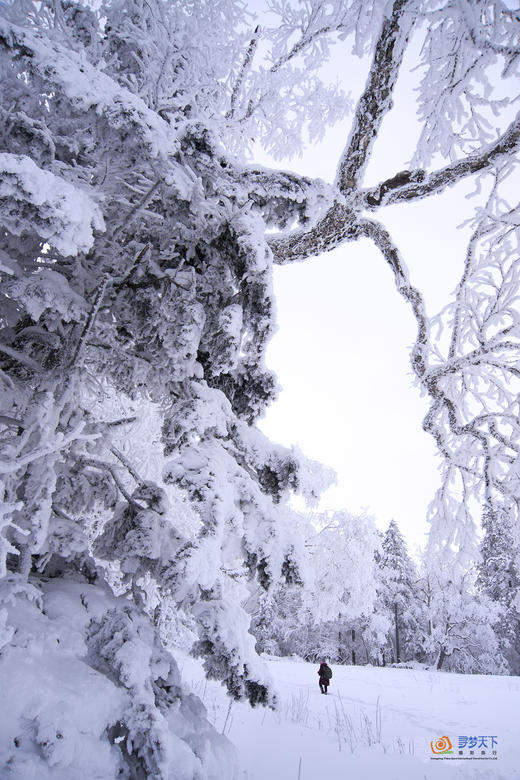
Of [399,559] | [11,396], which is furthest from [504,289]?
[399,559]

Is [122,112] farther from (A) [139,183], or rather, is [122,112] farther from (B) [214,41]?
(B) [214,41]

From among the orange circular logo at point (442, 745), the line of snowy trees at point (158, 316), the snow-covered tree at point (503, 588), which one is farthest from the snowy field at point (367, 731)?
the snow-covered tree at point (503, 588)

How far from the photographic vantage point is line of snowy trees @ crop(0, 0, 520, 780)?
6.66ft

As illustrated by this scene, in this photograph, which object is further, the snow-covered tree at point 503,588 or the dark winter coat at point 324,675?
the snow-covered tree at point 503,588

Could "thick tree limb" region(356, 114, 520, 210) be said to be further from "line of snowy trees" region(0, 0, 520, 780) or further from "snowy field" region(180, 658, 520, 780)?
"snowy field" region(180, 658, 520, 780)

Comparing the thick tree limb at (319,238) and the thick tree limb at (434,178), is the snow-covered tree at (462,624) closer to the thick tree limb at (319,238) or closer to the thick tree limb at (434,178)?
the thick tree limb at (319,238)

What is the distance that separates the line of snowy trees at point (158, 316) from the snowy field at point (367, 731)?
122cm

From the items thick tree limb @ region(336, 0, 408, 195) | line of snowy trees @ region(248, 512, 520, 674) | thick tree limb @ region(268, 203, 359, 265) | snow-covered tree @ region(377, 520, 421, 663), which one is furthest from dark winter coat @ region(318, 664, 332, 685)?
snow-covered tree @ region(377, 520, 421, 663)

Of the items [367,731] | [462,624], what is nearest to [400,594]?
[462,624]

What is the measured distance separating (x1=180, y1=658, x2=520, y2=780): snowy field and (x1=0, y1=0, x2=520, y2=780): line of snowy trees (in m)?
1.22

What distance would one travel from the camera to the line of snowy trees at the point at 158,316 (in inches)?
79.9

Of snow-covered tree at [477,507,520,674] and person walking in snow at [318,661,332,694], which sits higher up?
snow-covered tree at [477,507,520,674]

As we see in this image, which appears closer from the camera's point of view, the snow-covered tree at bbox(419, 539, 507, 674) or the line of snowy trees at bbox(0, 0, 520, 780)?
the line of snowy trees at bbox(0, 0, 520, 780)

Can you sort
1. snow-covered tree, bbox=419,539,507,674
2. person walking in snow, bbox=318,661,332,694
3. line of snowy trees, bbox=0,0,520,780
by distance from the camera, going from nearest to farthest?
1. line of snowy trees, bbox=0,0,520,780
2. person walking in snow, bbox=318,661,332,694
3. snow-covered tree, bbox=419,539,507,674
